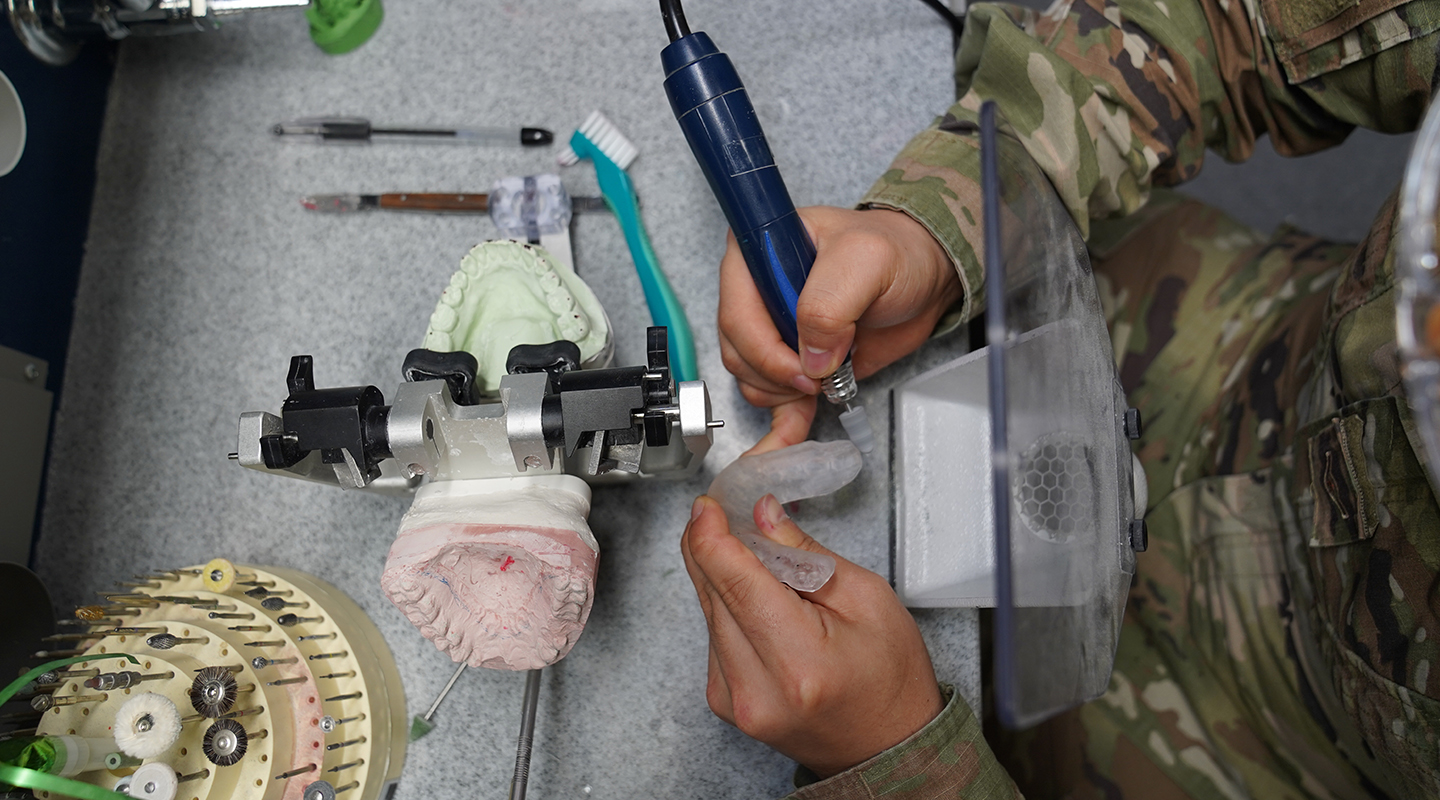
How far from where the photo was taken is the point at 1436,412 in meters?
0.31

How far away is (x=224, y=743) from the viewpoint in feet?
1.58

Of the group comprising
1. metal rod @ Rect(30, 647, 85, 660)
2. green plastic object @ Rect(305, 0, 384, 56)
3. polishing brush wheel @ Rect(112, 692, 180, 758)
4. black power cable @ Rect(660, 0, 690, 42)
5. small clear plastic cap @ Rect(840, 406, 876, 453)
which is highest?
green plastic object @ Rect(305, 0, 384, 56)

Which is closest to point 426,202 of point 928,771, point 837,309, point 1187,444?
point 837,309

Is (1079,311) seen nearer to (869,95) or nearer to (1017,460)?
(1017,460)

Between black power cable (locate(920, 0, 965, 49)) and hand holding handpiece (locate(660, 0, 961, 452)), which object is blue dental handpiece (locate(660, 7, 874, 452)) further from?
black power cable (locate(920, 0, 965, 49))

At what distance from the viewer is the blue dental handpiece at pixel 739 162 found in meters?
0.53

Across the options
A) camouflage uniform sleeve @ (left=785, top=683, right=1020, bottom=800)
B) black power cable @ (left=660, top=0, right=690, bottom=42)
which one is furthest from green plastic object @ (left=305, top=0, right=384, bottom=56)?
camouflage uniform sleeve @ (left=785, top=683, right=1020, bottom=800)

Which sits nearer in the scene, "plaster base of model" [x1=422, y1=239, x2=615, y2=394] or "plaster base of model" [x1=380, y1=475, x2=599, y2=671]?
"plaster base of model" [x1=380, y1=475, x2=599, y2=671]

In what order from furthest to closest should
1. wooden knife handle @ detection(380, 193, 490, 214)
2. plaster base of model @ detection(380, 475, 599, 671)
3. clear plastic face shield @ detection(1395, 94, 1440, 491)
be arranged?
wooden knife handle @ detection(380, 193, 490, 214)
plaster base of model @ detection(380, 475, 599, 671)
clear plastic face shield @ detection(1395, 94, 1440, 491)

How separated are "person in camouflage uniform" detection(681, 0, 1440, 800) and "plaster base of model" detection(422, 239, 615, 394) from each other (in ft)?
0.35

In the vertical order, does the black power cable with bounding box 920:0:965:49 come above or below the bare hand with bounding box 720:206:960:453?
above

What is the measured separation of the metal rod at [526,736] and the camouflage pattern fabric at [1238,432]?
20 centimetres

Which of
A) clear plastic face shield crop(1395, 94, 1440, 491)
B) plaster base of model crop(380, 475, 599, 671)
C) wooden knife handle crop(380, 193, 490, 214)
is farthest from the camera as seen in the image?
wooden knife handle crop(380, 193, 490, 214)

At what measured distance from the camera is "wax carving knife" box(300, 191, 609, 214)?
26.7 inches
